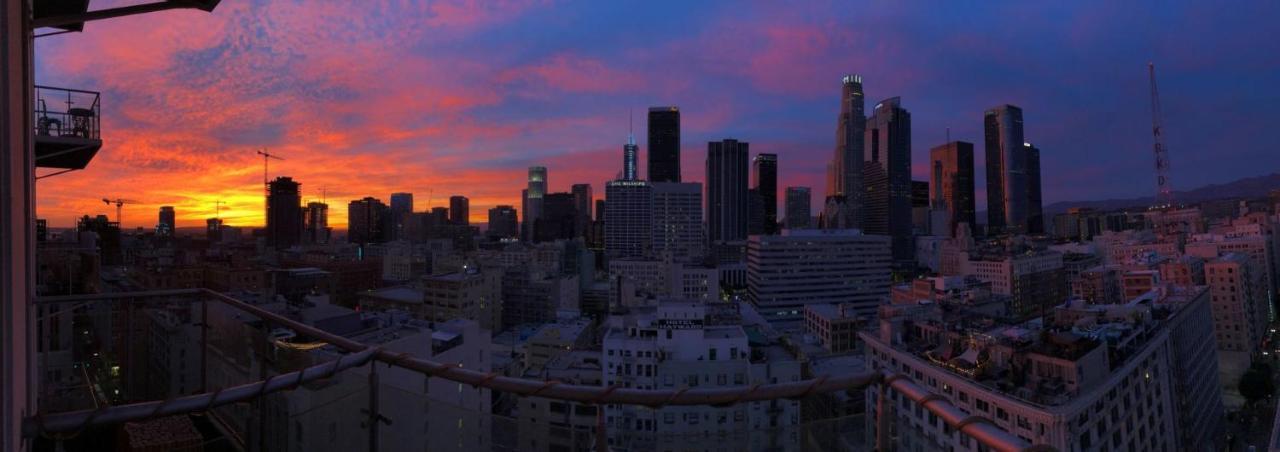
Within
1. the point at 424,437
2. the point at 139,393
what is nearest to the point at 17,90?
the point at 424,437

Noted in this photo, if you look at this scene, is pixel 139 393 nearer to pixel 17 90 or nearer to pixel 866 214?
pixel 17 90

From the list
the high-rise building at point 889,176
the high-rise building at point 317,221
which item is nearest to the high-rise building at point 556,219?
the high-rise building at point 317,221

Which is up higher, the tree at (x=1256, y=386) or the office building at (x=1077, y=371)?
the office building at (x=1077, y=371)

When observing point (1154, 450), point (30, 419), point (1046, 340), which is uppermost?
point (30, 419)

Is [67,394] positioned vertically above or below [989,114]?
below

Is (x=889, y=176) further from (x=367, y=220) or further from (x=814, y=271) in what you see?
(x=367, y=220)

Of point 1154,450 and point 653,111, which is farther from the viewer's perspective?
point 653,111

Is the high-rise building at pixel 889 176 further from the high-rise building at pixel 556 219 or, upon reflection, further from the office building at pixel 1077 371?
the office building at pixel 1077 371

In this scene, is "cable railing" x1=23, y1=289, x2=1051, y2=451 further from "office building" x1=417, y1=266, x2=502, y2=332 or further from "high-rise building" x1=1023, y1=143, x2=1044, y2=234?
"high-rise building" x1=1023, y1=143, x2=1044, y2=234
